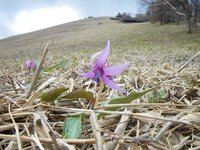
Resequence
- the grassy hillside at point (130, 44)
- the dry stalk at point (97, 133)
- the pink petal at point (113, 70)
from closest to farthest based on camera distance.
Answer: the dry stalk at point (97, 133)
the pink petal at point (113, 70)
the grassy hillside at point (130, 44)

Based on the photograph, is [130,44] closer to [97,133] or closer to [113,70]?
[113,70]

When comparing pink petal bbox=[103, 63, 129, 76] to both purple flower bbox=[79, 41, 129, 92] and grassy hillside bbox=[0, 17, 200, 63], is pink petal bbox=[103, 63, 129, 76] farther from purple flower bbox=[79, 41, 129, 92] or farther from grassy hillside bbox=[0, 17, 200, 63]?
grassy hillside bbox=[0, 17, 200, 63]

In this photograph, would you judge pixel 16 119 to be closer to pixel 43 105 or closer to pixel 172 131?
pixel 43 105

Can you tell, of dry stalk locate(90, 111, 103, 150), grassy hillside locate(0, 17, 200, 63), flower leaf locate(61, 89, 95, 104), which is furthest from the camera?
grassy hillside locate(0, 17, 200, 63)

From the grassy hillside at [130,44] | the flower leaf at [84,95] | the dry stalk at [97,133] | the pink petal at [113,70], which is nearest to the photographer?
the dry stalk at [97,133]

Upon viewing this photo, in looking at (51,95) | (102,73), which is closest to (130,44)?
(51,95)

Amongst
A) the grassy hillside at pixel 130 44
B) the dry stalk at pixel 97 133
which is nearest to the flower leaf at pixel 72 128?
the dry stalk at pixel 97 133

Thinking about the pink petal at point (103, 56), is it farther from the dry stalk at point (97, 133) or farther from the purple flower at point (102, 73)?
the dry stalk at point (97, 133)

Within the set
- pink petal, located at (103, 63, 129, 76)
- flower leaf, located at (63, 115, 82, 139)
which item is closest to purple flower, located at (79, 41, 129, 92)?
pink petal, located at (103, 63, 129, 76)

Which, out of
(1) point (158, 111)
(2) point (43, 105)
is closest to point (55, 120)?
(2) point (43, 105)
